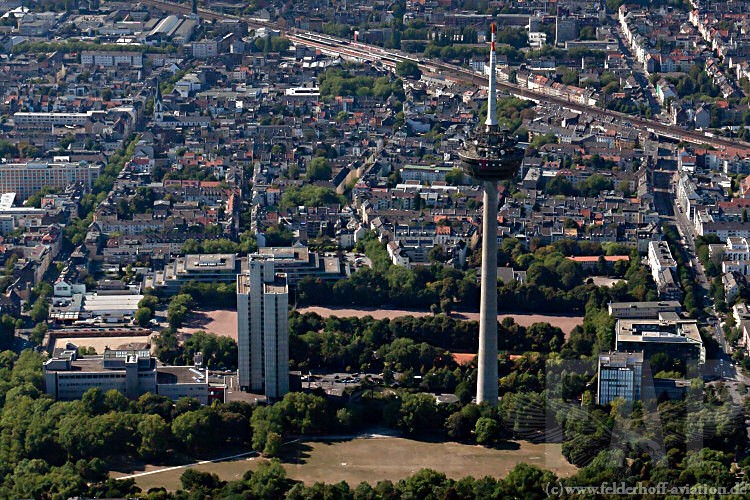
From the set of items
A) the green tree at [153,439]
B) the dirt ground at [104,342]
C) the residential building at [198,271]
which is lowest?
the green tree at [153,439]

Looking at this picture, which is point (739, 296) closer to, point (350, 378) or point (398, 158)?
point (350, 378)

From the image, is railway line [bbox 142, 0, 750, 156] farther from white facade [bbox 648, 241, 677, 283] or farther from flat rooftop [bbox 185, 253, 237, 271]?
flat rooftop [bbox 185, 253, 237, 271]

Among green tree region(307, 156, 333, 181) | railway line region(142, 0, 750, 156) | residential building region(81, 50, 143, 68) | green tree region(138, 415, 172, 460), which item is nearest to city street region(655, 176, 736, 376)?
railway line region(142, 0, 750, 156)

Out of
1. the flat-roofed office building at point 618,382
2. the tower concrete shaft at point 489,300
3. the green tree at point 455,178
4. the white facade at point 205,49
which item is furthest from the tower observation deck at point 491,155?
the white facade at point 205,49

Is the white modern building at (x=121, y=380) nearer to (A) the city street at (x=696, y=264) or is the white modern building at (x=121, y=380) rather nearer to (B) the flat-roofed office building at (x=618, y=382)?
(B) the flat-roofed office building at (x=618, y=382)

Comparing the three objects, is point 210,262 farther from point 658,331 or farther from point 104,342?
→ point 658,331

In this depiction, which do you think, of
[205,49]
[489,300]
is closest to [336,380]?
[489,300]
